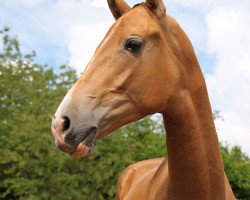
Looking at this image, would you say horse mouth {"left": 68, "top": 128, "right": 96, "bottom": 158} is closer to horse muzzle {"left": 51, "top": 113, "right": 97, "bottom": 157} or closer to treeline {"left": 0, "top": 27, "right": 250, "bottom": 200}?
horse muzzle {"left": 51, "top": 113, "right": 97, "bottom": 157}

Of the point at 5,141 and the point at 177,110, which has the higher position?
the point at 5,141

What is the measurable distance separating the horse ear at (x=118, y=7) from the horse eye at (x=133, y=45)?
0.47 metres

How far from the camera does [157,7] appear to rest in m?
3.02

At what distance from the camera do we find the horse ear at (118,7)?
10.7 feet

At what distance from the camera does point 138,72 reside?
286 cm

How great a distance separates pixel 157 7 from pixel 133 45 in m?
0.33

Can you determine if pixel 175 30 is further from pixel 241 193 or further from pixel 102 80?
pixel 241 193

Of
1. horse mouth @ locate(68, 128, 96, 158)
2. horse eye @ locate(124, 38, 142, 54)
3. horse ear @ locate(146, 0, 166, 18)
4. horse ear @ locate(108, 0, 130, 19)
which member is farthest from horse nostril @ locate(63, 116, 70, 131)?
horse ear @ locate(108, 0, 130, 19)

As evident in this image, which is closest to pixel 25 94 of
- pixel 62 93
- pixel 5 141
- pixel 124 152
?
pixel 5 141

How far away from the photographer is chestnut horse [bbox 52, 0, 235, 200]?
2.66 m

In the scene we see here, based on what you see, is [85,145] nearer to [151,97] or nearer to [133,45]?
[151,97]

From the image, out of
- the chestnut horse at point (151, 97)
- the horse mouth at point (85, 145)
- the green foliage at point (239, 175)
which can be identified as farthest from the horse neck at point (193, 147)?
the green foliage at point (239, 175)

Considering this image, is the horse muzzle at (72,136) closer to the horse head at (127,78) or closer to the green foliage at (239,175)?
the horse head at (127,78)

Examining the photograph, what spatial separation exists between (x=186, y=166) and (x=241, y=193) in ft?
38.4
